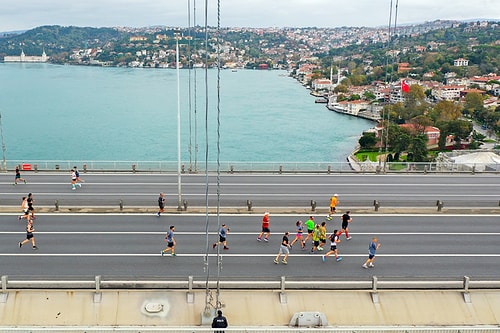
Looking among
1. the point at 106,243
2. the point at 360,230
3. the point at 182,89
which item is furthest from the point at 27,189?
the point at 182,89

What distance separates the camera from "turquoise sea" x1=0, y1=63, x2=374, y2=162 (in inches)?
2911

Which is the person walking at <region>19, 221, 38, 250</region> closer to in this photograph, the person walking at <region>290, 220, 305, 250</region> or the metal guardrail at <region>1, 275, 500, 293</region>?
the metal guardrail at <region>1, 275, 500, 293</region>

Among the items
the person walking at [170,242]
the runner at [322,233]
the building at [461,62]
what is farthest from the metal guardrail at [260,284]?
the building at [461,62]

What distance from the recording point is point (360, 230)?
1908 centimetres

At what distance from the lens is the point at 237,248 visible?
1700cm

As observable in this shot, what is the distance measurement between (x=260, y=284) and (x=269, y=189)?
1206 centimetres

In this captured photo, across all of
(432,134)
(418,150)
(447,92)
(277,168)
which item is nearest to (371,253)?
(277,168)

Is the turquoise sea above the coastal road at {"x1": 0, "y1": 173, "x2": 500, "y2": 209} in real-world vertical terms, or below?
below

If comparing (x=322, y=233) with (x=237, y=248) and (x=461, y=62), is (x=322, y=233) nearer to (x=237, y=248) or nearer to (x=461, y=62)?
(x=237, y=248)

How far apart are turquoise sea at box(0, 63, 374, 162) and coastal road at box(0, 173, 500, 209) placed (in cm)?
1874

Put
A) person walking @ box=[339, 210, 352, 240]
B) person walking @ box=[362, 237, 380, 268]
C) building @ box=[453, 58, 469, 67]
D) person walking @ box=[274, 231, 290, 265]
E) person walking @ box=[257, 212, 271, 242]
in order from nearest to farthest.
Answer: person walking @ box=[362, 237, 380, 268] → person walking @ box=[274, 231, 290, 265] → person walking @ box=[257, 212, 271, 242] → person walking @ box=[339, 210, 352, 240] → building @ box=[453, 58, 469, 67]

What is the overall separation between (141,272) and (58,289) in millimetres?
2496

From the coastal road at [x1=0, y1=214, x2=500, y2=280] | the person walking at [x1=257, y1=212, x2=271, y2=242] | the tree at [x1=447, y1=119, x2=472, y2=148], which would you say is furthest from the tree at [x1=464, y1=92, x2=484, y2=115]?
the person walking at [x1=257, y1=212, x2=271, y2=242]

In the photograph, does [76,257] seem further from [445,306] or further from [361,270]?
[445,306]
